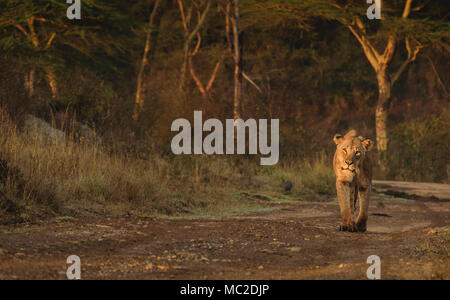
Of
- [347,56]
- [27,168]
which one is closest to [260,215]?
[27,168]

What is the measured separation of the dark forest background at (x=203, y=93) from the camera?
1075 centimetres

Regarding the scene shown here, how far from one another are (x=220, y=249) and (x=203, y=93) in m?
12.9

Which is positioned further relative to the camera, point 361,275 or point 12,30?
point 12,30

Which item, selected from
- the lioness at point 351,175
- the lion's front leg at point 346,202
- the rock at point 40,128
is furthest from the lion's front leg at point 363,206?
the rock at point 40,128

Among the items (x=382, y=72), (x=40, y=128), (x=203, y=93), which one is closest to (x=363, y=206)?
(x=40, y=128)

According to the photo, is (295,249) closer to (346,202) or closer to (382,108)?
(346,202)

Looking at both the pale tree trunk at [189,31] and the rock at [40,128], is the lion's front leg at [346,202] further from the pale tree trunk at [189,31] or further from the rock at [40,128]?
the pale tree trunk at [189,31]

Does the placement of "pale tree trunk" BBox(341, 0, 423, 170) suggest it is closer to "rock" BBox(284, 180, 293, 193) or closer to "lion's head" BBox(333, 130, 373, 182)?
"rock" BBox(284, 180, 293, 193)

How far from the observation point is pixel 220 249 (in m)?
6.86

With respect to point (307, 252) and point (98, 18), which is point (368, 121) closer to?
point (98, 18)

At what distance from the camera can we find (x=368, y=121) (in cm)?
2905

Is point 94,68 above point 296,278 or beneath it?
above

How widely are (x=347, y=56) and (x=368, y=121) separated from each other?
9.43 feet

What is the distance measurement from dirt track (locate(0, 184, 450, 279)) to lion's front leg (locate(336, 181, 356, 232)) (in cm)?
11
